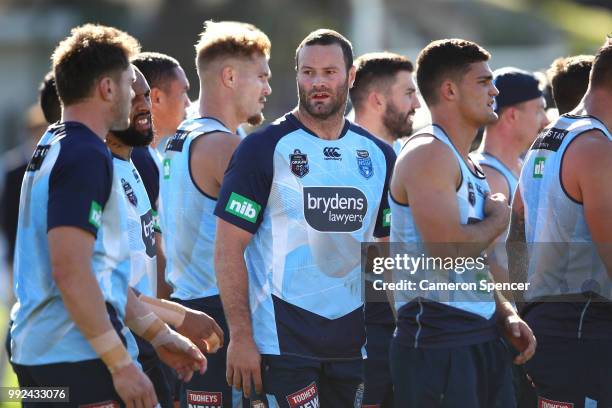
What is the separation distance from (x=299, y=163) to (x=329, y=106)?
0.37 meters

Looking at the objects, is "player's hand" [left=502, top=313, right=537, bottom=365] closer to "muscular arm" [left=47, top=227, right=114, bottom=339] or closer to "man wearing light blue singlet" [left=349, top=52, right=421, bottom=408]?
"muscular arm" [left=47, top=227, right=114, bottom=339]

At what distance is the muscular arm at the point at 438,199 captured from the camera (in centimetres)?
516

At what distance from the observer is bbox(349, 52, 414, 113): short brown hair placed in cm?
764

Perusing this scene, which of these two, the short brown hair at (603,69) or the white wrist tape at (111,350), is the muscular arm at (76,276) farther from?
the short brown hair at (603,69)

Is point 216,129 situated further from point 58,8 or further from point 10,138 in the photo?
point 58,8

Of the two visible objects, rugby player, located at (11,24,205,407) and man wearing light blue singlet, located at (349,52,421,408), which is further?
man wearing light blue singlet, located at (349,52,421,408)

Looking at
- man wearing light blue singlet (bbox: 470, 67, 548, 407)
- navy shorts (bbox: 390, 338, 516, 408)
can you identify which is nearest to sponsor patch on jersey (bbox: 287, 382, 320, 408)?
navy shorts (bbox: 390, 338, 516, 408)

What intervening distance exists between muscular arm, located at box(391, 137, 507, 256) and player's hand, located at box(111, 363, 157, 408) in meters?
1.64

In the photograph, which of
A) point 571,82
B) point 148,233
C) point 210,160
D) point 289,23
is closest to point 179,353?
point 148,233

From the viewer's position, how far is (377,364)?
667 cm

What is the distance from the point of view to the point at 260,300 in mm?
5473

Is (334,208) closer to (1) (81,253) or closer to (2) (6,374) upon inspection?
(1) (81,253)

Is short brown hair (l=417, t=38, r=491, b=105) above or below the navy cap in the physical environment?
below

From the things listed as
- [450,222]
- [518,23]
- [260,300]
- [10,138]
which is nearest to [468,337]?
[450,222]
